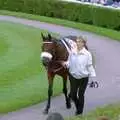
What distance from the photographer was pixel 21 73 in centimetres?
1822

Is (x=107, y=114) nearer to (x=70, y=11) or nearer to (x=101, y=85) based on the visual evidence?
(x=101, y=85)

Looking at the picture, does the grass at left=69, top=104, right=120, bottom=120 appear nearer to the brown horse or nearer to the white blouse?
the white blouse

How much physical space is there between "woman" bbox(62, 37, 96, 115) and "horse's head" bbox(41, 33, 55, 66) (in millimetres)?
440

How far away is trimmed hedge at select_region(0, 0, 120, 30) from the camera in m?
31.1

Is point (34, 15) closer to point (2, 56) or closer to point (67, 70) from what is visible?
point (2, 56)

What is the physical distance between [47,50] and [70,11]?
22.2 m

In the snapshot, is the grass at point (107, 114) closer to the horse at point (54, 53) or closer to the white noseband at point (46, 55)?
the white noseband at point (46, 55)

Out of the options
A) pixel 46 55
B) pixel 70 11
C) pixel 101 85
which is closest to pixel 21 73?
pixel 101 85

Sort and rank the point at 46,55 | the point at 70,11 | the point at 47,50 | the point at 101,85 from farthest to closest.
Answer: the point at 70,11
the point at 101,85
the point at 47,50
the point at 46,55

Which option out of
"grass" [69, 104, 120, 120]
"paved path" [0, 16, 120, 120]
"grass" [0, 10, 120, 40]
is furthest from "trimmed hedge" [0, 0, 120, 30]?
"grass" [69, 104, 120, 120]

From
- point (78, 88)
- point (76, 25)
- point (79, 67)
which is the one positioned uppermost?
point (79, 67)

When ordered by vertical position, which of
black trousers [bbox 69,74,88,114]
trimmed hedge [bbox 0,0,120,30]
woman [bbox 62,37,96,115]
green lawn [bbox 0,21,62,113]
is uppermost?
woman [bbox 62,37,96,115]

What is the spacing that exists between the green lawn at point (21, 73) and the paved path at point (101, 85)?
530mm

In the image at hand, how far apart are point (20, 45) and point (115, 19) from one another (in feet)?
25.6
